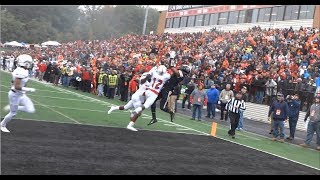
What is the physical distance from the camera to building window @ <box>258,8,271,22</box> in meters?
40.4

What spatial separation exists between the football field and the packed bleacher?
26.6 feet

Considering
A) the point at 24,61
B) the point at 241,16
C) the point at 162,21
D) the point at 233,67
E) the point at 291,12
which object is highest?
the point at 162,21

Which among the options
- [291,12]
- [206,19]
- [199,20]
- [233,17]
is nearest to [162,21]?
[199,20]

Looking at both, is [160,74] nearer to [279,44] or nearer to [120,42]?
[279,44]

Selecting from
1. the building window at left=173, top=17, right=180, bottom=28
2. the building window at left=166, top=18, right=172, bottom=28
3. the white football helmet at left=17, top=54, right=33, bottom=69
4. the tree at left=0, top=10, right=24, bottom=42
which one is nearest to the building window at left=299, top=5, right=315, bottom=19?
the building window at left=173, top=17, right=180, bottom=28

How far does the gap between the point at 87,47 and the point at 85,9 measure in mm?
42102

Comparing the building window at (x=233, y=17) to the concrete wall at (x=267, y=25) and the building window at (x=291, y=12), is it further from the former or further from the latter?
the building window at (x=291, y=12)

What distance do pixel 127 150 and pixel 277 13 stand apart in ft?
106

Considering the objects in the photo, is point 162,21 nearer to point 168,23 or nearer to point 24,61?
point 168,23

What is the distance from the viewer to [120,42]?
48219 millimetres

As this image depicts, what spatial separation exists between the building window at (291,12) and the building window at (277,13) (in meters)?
0.53

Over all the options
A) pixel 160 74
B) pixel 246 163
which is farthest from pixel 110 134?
pixel 246 163

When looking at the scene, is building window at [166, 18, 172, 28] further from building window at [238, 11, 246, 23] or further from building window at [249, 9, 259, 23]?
building window at [249, 9, 259, 23]

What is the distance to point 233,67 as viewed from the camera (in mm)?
26672
